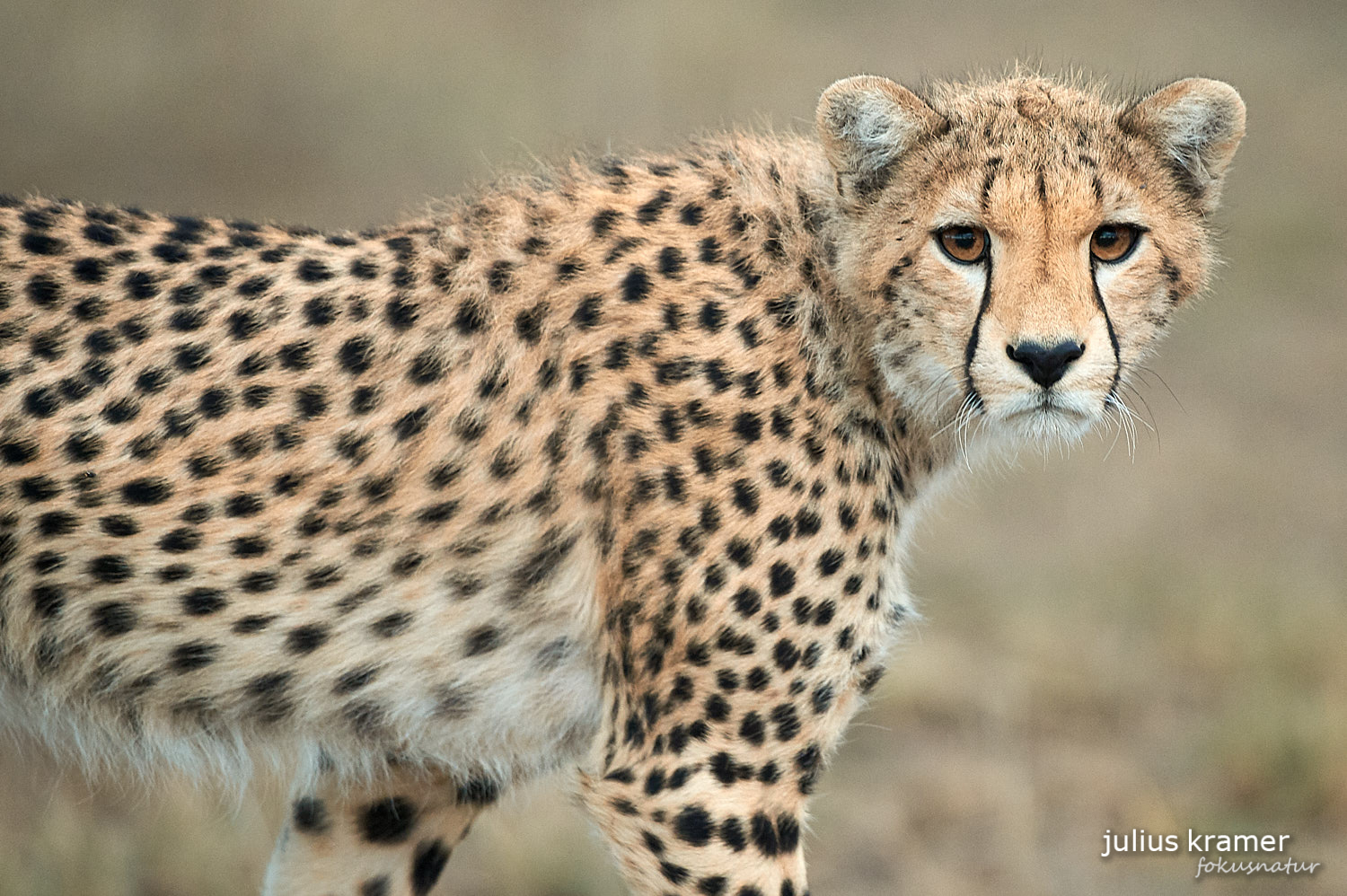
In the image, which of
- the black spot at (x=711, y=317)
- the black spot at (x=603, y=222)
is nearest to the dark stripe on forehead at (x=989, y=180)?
the black spot at (x=711, y=317)

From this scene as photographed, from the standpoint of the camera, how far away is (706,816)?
87.5 inches

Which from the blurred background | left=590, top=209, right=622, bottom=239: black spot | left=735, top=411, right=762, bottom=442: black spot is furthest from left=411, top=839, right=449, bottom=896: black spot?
left=590, top=209, right=622, bottom=239: black spot

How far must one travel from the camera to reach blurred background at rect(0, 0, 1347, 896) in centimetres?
358

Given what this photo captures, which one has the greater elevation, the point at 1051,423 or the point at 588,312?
the point at 588,312

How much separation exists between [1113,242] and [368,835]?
5.13ft

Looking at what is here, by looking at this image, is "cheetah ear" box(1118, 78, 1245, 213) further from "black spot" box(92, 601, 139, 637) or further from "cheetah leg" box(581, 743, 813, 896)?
"black spot" box(92, 601, 139, 637)

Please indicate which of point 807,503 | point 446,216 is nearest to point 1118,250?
point 807,503

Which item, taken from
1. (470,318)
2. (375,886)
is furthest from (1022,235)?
(375,886)

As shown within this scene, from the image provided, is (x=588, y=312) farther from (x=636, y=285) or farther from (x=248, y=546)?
(x=248, y=546)

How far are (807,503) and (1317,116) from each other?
7268 mm

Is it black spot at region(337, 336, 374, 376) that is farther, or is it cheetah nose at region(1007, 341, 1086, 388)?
black spot at region(337, 336, 374, 376)

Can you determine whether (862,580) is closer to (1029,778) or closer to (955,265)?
(955,265)

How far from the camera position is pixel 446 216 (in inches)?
102

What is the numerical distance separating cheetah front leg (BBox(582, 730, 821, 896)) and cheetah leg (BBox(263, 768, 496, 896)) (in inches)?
19.0
